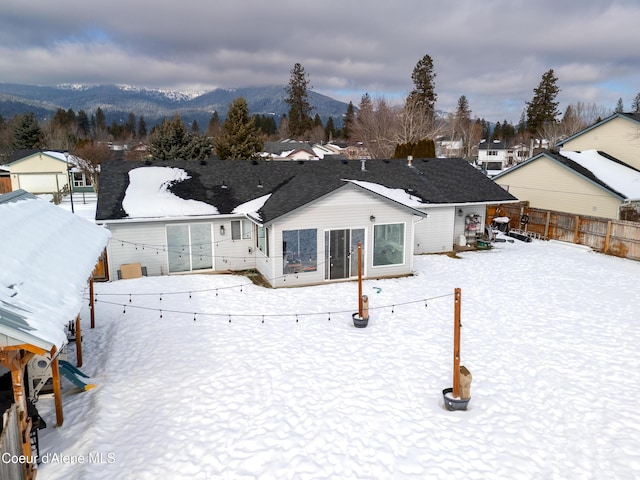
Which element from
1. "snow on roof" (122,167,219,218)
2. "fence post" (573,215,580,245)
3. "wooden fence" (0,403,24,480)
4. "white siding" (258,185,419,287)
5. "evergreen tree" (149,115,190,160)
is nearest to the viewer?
"wooden fence" (0,403,24,480)

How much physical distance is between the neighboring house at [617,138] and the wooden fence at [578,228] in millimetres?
7183

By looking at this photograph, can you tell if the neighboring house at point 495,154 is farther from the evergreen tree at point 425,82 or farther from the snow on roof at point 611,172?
the snow on roof at point 611,172

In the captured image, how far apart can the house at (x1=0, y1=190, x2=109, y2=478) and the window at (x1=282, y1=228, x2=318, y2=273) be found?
6806 mm

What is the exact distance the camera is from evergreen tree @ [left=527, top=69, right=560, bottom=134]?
59.6 meters

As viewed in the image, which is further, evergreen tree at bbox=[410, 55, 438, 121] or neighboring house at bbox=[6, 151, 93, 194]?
evergreen tree at bbox=[410, 55, 438, 121]

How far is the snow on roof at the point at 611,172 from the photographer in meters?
24.5

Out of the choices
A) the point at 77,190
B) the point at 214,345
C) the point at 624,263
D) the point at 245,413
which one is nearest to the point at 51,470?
the point at 245,413

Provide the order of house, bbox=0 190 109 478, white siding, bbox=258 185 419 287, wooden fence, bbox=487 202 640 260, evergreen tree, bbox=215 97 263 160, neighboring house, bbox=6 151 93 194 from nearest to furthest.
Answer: house, bbox=0 190 109 478
white siding, bbox=258 185 419 287
wooden fence, bbox=487 202 640 260
evergreen tree, bbox=215 97 263 160
neighboring house, bbox=6 151 93 194

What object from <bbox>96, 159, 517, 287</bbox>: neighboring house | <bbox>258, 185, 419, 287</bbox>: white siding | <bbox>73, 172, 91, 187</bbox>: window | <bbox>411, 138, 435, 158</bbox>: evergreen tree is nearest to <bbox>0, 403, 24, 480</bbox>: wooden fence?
<bbox>96, 159, 517, 287</bbox>: neighboring house

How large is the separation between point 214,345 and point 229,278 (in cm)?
653

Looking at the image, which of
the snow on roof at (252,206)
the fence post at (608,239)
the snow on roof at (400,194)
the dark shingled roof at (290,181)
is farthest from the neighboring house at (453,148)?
the snow on roof at (252,206)

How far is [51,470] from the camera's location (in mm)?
6754

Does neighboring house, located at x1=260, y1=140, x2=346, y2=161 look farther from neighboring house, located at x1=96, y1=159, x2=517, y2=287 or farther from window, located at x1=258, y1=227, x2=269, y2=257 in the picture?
window, located at x1=258, y1=227, x2=269, y2=257

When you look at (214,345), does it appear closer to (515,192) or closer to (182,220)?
(182,220)
